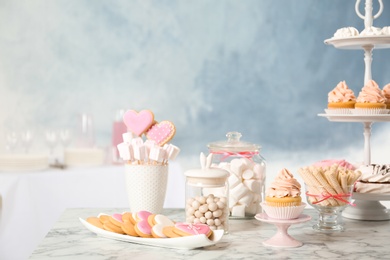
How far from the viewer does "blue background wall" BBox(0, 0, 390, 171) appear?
186 inches

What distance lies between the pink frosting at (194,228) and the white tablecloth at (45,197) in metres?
1.95

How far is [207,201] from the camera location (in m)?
1.94

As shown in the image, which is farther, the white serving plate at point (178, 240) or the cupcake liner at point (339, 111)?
the cupcake liner at point (339, 111)

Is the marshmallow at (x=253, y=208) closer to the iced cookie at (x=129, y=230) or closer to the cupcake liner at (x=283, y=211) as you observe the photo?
the cupcake liner at (x=283, y=211)

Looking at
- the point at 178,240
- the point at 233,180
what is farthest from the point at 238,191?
the point at 178,240

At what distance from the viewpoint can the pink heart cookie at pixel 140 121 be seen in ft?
7.15

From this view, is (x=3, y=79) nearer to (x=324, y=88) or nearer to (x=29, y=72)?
(x=29, y=72)

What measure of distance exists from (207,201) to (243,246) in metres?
0.19

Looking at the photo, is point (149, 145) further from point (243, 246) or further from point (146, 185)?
point (243, 246)

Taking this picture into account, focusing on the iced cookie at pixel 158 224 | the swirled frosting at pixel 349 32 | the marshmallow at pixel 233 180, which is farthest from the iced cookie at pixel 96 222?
the swirled frosting at pixel 349 32

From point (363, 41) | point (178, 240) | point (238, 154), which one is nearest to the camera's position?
point (178, 240)

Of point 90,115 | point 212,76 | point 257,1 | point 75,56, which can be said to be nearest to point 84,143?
point 90,115

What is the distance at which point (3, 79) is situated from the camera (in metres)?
4.69

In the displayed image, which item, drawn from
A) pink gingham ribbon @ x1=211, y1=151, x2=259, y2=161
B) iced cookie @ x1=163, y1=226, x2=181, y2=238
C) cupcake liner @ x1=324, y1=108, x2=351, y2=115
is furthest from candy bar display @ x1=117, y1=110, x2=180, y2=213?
cupcake liner @ x1=324, y1=108, x2=351, y2=115
